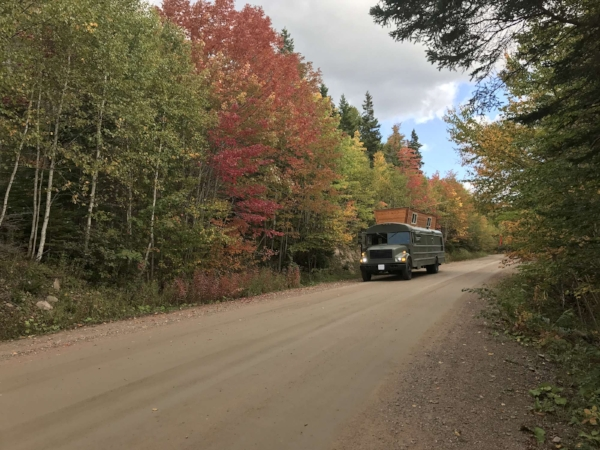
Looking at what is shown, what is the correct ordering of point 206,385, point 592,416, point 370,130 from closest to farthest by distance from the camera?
point 592,416 < point 206,385 < point 370,130

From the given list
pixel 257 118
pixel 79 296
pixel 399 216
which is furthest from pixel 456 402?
pixel 399 216

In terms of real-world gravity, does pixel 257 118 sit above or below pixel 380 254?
above

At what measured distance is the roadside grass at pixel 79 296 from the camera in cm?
792

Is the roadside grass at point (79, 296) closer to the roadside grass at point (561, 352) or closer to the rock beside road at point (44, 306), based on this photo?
the rock beside road at point (44, 306)

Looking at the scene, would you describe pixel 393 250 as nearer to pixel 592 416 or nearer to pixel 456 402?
pixel 456 402

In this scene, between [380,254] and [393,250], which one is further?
[380,254]

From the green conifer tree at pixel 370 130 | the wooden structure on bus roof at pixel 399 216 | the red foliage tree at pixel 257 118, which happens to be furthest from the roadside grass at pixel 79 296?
the green conifer tree at pixel 370 130

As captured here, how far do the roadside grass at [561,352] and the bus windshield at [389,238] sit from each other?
763 centimetres

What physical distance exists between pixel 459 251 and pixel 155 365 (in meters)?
47.0

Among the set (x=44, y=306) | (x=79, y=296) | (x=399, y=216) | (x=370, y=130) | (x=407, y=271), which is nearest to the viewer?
(x=44, y=306)

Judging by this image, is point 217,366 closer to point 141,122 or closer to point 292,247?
point 141,122

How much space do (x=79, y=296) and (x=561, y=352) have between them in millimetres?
10146

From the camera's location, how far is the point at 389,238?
19219mm

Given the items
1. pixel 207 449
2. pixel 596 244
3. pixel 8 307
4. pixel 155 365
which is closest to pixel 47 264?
pixel 8 307
